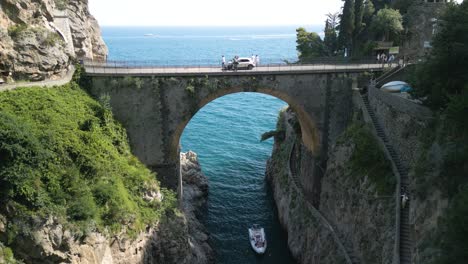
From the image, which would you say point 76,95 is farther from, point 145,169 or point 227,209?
point 227,209

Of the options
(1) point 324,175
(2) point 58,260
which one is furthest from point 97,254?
(1) point 324,175

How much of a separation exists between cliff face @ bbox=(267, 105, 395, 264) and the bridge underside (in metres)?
3.47

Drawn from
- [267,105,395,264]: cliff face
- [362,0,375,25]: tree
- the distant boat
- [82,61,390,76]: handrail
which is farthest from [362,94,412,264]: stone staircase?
[362,0,375,25]: tree

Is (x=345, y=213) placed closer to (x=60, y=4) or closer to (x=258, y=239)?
(x=258, y=239)

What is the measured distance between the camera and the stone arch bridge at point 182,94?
3353 cm

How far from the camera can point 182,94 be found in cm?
3388

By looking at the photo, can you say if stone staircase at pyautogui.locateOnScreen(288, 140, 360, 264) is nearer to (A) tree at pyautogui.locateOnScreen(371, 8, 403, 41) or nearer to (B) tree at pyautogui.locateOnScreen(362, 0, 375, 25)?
(A) tree at pyautogui.locateOnScreen(371, 8, 403, 41)

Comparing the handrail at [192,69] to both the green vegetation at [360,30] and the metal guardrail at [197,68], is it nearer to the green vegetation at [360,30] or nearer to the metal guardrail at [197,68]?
the metal guardrail at [197,68]

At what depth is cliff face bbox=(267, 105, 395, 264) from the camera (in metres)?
25.8

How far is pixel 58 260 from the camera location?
2219 cm

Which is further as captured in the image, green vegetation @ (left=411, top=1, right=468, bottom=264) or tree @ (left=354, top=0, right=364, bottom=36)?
tree @ (left=354, top=0, right=364, bottom=36)

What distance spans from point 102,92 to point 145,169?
7.88 m

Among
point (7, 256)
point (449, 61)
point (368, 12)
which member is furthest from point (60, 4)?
point (368, 12)

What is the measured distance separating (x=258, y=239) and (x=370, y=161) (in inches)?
614
